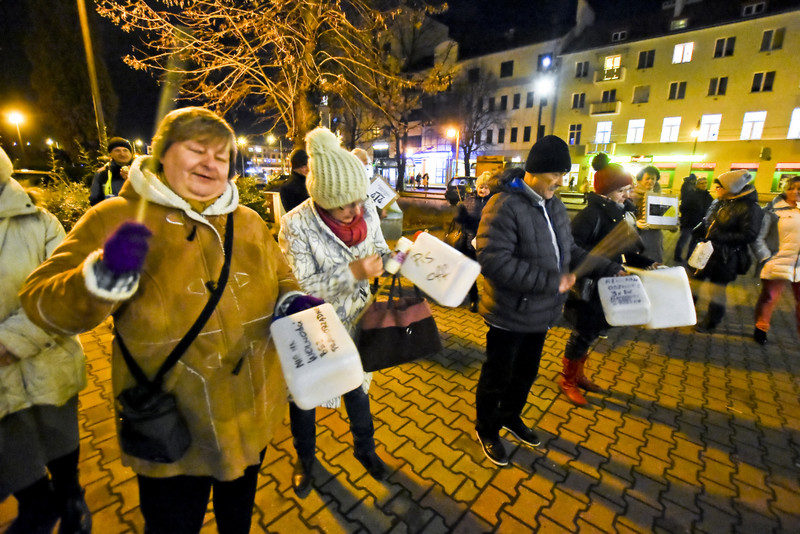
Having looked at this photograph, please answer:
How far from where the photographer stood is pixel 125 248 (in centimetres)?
107

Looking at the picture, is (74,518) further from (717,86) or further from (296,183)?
(717,86)

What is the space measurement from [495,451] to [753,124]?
3360 cm

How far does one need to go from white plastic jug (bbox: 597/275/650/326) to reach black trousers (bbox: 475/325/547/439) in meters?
0.57

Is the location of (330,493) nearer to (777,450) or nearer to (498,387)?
(498,387)

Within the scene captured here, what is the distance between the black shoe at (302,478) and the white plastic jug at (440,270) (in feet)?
5.02

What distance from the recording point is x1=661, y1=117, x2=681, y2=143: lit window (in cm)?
2764

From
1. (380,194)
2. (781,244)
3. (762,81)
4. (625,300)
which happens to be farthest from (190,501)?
(762,81)

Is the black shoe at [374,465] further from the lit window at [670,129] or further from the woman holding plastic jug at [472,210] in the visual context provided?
the lit window at [670,129]

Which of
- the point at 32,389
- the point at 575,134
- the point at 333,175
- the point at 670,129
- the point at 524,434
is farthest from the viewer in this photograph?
the point at 575,134

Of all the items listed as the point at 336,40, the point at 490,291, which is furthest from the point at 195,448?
the point at 336,40

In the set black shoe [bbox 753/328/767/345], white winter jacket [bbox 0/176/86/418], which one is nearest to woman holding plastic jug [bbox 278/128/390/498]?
white winter jacket [bbox 0/176/86/418]

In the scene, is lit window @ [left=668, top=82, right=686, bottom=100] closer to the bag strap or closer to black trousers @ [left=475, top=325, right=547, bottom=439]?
black trousers @ [left=475, top=325, right=547, bottom=439]

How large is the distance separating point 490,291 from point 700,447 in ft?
7.33

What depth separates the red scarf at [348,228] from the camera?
6.98 feet
